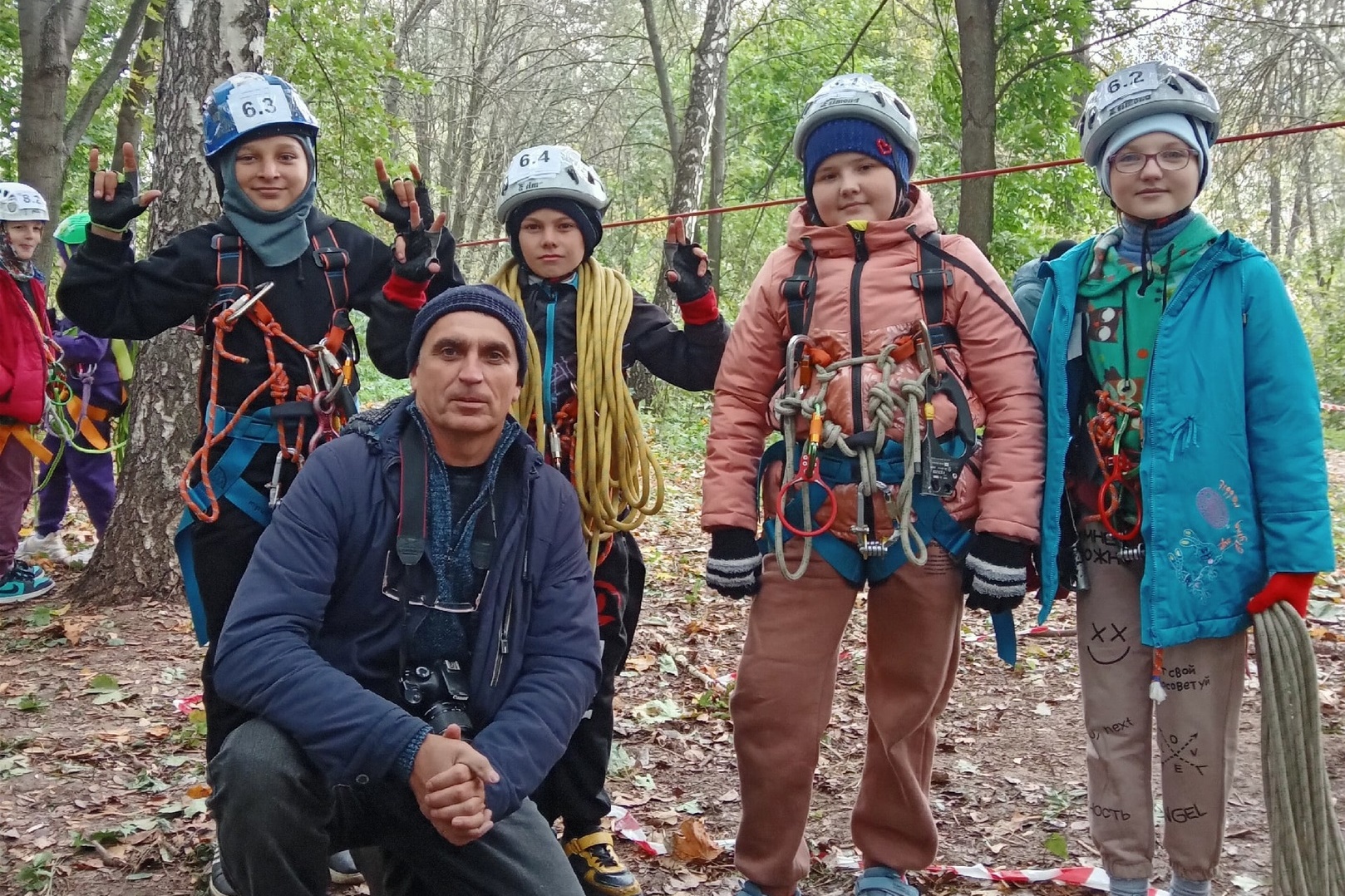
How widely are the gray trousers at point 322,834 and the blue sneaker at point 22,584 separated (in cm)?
425

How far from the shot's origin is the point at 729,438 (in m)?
2.92

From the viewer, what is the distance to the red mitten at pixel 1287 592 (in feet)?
8.28

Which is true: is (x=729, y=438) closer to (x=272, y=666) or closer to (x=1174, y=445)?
(x=1174, y=445)

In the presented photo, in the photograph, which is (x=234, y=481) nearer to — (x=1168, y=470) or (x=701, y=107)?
(x=1168, y=470)

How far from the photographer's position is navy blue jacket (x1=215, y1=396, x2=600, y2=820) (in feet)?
7.16

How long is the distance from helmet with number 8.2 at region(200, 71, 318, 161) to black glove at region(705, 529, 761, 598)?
1710 millimetres

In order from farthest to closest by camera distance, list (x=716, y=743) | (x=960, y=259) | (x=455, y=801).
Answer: (x=716, y=743) → (x=960, y=259) → (x=455, y=801)

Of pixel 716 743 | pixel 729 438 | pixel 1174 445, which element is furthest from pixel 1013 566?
pixel 716 743

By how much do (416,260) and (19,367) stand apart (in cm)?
363

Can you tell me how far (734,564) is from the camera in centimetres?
280

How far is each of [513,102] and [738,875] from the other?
1905cm

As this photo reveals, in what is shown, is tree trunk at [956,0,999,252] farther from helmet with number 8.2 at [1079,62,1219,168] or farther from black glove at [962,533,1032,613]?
black glove at [962,533,1032,613]

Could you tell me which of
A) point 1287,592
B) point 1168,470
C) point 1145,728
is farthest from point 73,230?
point 1287,592

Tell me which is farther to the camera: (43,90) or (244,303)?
(43,90)
